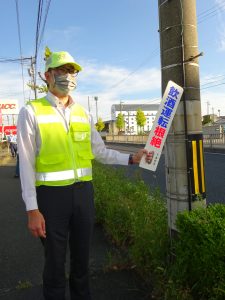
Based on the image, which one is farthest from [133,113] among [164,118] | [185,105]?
[164,118]

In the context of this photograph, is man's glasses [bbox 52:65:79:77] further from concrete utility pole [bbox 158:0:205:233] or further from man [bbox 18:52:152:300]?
concrete utility pole [bbox 158:0:205:233]

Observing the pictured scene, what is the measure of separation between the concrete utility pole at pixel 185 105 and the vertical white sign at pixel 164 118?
5.1 inches

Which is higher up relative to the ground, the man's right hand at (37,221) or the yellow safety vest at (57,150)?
the yellow safety vest at (57,150)

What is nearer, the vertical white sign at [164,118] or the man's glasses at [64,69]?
the man's glasses at [64,69]

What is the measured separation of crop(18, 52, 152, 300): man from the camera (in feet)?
8.53

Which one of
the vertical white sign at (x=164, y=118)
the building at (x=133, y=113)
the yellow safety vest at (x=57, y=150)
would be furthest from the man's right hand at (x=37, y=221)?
the building at (x=133, y=113)

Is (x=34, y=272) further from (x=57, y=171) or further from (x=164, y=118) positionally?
(x=164, y=118)

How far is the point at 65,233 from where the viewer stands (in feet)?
9.02

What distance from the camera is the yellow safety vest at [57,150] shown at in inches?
104

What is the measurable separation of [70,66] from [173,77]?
38.6 inches

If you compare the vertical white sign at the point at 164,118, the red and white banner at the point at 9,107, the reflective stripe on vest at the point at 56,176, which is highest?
the red and white banner at the point at 9,107

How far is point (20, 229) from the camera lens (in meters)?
5.93

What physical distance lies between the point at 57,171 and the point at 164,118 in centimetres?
102

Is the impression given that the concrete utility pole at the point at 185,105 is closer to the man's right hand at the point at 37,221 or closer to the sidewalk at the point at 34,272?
the sidewalk at the point at 34,272
